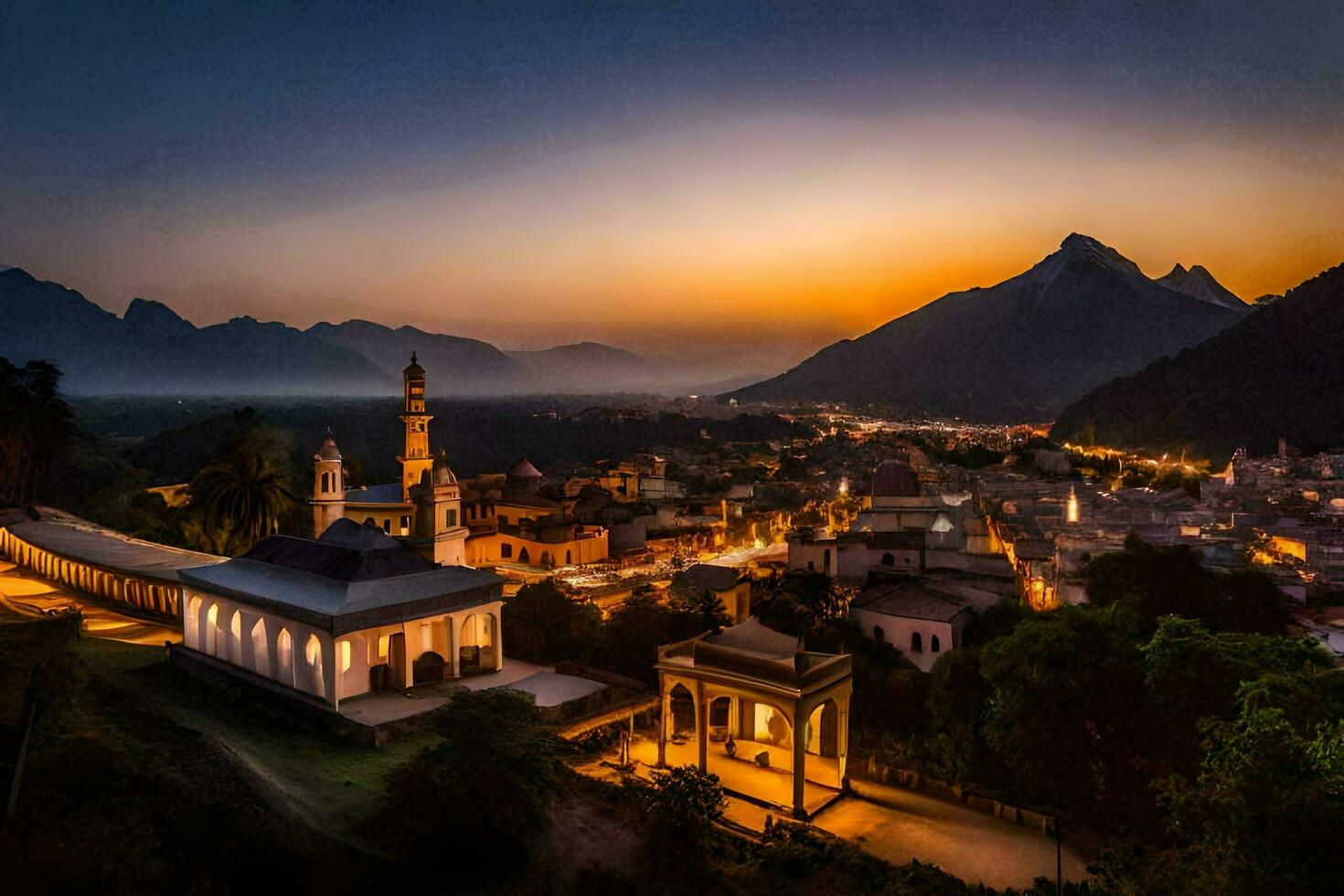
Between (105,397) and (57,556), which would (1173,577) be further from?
(105,397)

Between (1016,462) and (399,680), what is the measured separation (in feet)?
215

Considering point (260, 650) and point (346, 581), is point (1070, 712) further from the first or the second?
point (260, 650)

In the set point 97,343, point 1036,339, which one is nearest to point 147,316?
point 97,343

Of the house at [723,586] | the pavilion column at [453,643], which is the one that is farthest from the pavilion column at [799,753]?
the house at [723,586]

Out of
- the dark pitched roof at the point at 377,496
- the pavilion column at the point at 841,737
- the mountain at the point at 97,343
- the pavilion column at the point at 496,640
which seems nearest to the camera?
the pavilion column at the point at 841,737

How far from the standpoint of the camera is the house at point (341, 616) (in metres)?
16.2

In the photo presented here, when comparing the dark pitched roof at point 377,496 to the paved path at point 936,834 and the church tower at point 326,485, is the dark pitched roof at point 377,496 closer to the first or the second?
the church tower at point 326,485

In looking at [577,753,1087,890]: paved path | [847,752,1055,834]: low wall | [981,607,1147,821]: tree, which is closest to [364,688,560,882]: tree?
[577,753,1087,890]: paved path

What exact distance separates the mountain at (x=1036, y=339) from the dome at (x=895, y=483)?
106 m

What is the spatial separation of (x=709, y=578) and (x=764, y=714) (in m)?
8.72

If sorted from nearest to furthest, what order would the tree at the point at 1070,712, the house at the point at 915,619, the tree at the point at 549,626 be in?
the tree at the point at 1070,712 < the tree at the point at 549,626 < the house at the point at 915,619

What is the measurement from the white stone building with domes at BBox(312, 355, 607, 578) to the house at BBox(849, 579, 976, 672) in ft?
43.3

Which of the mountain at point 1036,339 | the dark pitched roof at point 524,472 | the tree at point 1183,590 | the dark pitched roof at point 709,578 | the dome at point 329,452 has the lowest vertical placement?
the dark pitched roof at point 709,578

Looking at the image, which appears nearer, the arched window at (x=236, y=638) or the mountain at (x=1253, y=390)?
the arched window at (x=236, y=638)
